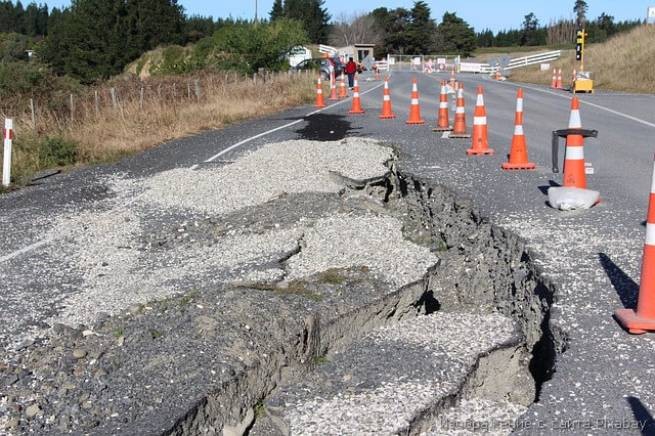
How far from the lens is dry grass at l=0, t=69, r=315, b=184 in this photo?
38.8 feet

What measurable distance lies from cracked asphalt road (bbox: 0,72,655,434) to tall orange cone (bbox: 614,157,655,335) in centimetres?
6

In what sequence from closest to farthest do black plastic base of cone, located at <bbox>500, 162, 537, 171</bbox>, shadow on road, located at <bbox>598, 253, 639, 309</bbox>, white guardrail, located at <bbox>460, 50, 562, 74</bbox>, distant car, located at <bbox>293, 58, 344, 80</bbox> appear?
shadow on road, located at <bbox>598, 253, 639, 309</bbox>
black plastic base of cone, located at <bbox>500, 162, 537, 171</bbox>
distant car, located at <bbox>293, 58, 344, 80</bbox>
white guardrail, located at <bbox>460, 50, 562, 74</bbox>

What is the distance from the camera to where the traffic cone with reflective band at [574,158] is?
6641 mm

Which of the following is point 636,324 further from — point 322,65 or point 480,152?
point 322,65

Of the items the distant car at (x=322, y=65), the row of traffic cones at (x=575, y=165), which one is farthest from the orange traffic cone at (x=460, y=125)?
the distant car at (x=322, y=65)

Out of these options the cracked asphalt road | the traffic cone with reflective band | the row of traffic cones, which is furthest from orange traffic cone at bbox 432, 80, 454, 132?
the traffic cone with reflective band

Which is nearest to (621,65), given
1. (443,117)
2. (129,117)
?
(443,117)

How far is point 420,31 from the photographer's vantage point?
94.4m

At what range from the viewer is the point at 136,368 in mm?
3410

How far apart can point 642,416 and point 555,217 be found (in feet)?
11.5

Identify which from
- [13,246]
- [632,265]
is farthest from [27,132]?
[632,265]

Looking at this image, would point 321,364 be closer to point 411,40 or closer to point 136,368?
point 136,368

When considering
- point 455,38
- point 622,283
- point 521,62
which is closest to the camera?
point 622,283

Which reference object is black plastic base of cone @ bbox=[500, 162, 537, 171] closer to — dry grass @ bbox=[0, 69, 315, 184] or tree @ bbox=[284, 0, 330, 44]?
dry grass @ bbox=[0, 69, 315, 184]
